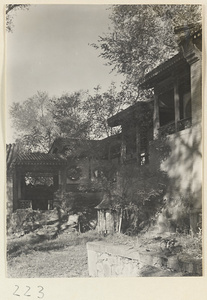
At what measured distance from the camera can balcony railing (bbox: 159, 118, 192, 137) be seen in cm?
483

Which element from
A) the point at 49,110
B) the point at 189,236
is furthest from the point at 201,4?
the point at 189,236

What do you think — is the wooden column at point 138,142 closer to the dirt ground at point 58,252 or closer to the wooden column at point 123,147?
the wooden column at point 123,147

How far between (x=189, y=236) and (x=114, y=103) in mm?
1849

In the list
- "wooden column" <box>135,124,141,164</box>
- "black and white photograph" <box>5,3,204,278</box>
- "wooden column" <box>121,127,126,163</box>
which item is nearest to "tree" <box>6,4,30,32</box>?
"black and white photograph" <box>5,3,204,278</box>

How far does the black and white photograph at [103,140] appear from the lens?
481cm

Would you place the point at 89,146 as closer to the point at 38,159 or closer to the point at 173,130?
the point at 38,159

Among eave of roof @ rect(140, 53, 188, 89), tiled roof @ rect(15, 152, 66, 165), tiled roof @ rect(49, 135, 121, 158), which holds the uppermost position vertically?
eave of roof @ rect(140, 53, 188, 89)

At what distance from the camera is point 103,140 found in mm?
4988

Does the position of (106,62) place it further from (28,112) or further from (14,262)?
(14,262)

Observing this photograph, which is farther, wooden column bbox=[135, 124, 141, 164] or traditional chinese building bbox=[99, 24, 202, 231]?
wooden column bbox=[135, 124, 141, 164]

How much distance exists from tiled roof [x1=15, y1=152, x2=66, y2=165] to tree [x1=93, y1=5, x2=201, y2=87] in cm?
131

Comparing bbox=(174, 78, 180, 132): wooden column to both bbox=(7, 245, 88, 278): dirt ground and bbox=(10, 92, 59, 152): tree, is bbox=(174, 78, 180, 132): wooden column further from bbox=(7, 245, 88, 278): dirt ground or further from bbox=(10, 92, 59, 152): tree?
bbox=(7, 245, 88, 278): dirt ground

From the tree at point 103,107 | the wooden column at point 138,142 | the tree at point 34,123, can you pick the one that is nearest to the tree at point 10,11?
the tree at point 34,123
